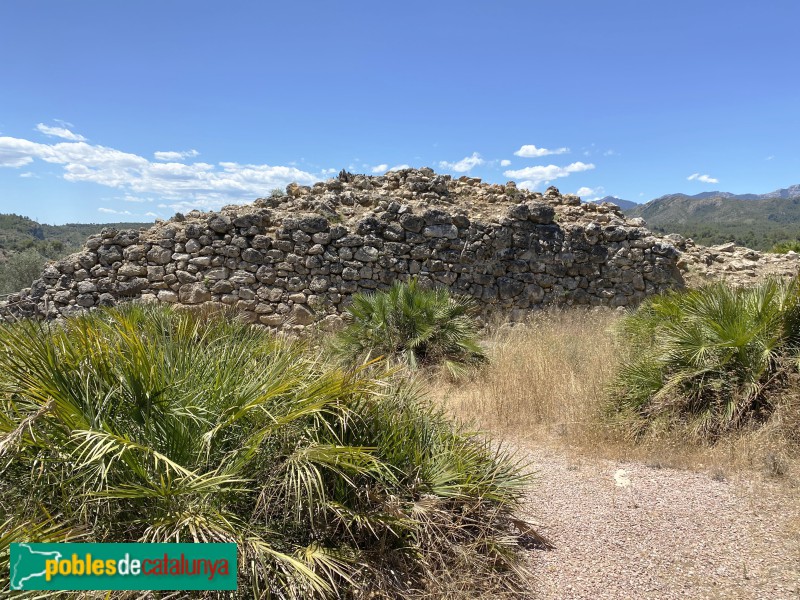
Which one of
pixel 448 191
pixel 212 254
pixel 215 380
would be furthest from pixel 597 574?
pixel 448 191

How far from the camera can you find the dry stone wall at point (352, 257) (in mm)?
10609

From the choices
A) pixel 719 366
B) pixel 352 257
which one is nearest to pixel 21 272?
pixel 352 257

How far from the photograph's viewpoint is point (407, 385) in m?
3.75

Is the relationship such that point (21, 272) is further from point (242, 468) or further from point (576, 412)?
point (242, 468)

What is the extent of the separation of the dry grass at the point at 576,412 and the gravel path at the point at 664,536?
12.0 inches

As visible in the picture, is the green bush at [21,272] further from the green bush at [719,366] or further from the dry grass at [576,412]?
the green bush at [719,366]

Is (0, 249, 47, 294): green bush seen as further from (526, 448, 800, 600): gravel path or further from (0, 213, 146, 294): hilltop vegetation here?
(526, 448, 800, 600): gravel path

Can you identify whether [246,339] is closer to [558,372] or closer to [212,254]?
[558,372]

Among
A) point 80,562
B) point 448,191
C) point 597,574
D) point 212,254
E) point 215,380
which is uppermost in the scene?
point 448,191

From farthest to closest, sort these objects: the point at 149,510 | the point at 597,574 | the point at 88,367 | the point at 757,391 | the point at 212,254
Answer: the point at 212,254 → the point at 757,391 → the point at 597,574 → the point at 88,367 → the point at 149,510

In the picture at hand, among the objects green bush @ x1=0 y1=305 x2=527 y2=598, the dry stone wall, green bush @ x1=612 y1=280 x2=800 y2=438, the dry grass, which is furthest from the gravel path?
the dry stone wall

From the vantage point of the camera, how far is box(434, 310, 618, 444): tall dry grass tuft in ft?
18.5

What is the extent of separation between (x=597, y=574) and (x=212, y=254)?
9445 mm

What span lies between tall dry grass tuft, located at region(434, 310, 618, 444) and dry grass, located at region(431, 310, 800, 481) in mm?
11
